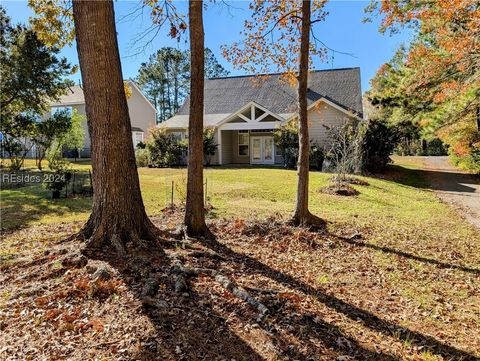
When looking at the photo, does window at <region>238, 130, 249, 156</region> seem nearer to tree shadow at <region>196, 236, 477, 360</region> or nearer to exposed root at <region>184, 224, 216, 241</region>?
exposed root at <region>184, 224, 216, 241</region>

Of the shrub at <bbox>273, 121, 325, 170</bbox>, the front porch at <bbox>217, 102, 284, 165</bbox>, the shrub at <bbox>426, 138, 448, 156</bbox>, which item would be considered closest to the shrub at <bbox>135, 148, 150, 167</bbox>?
the front porch at <bbox>217, 102, 284, 165</bbox>

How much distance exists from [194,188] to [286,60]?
4.68m

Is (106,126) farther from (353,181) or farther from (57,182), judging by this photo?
(353,181)

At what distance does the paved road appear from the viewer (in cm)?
1045

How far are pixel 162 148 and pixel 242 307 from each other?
19.5 m

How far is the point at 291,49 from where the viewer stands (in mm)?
8859

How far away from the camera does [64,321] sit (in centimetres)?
331

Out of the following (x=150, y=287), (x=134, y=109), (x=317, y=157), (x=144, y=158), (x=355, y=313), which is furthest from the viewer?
(x=134, y=109)

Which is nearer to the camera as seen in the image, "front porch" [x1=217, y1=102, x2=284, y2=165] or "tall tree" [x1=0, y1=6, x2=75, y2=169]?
"tall tree" [x1=0, y1=6, x2=75, y2=169]

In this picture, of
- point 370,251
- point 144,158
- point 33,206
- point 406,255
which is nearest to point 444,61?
point 406,255

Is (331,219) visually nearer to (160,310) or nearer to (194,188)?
(194,188)

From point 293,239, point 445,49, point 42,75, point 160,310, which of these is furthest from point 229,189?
point 42,75

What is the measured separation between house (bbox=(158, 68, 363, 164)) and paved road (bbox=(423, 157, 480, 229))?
583 cm

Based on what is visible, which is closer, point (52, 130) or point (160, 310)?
point (160, 310)
